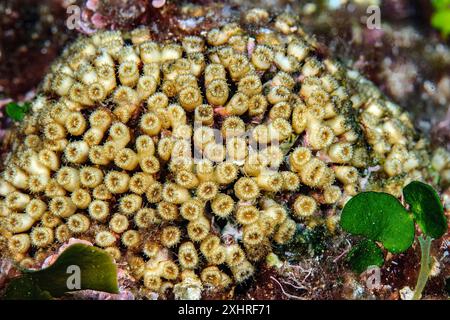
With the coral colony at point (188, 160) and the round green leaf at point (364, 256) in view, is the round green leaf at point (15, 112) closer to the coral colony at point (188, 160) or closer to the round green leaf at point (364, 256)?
the coral colony at point (188, 160)

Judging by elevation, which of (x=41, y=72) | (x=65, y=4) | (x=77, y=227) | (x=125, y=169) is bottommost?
(x=77, y=227)

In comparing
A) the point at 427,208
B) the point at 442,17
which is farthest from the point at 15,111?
the point at 442,17

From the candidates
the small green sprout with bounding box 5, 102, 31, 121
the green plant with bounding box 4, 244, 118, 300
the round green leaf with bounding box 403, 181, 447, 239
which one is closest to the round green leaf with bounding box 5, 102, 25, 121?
the small green sprout with bounding box 5, 102, 31, 121

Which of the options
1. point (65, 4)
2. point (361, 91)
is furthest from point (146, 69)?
point (65, 4)

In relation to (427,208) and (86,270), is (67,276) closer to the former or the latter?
(86,270)

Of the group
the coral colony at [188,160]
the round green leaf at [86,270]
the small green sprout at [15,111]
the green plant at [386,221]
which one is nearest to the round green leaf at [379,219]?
the green plant at [386,221]

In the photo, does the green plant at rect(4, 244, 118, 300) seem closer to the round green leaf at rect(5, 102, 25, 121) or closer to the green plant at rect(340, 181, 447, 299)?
the green plant at rect(340, 181, 447, 299)

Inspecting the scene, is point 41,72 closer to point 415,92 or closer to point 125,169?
point 125,169
